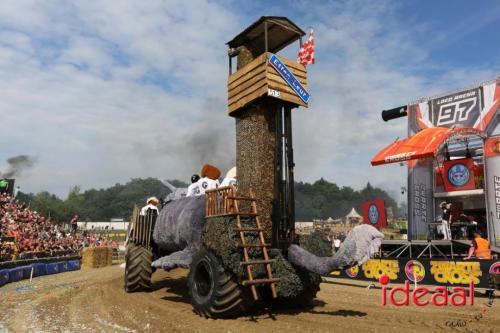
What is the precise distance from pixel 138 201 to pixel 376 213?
118 metres

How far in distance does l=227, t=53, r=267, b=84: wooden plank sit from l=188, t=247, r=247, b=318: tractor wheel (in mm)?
3910

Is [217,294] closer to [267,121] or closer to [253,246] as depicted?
[253,246]

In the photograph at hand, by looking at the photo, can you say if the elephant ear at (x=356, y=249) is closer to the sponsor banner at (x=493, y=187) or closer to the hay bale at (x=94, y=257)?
the sponsor banner at (x=493, y=187)

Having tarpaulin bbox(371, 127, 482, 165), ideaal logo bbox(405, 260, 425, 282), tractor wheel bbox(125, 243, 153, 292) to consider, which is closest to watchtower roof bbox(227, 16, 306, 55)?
tractor wheel bbox(125, 243, 153, 292)

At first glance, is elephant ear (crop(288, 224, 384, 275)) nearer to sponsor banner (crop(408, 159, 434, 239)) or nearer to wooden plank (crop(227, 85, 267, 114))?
wooden plank (crop(227, 85, 267, 114))

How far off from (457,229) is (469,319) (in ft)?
37.4

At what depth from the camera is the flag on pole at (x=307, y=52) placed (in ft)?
28.7

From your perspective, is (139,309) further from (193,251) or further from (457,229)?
(457,229)

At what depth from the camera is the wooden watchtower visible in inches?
309

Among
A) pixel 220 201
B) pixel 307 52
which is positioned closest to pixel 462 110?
pixel 307 52

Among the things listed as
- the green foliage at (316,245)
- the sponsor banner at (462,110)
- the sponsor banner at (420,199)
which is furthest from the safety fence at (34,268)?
the sponsor banner at (462,110)

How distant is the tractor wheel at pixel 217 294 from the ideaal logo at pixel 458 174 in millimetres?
14583

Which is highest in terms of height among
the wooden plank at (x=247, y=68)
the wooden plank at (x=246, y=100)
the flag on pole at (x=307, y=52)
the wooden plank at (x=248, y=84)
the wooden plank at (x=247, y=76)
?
the flag on pole at (x=307, y=52)

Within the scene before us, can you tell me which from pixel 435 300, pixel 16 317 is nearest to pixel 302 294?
pixel 435 300
